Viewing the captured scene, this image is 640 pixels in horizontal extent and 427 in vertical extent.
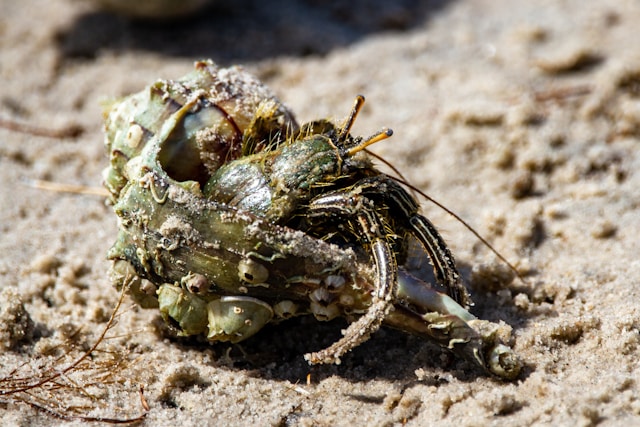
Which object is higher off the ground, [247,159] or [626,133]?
[626,133]

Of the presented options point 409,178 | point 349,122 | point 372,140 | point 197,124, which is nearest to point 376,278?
point 372,140

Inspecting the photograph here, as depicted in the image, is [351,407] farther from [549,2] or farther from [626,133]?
[549,2]

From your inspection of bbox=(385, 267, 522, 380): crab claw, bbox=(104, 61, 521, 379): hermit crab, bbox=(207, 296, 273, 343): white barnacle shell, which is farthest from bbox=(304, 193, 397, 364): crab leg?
bbox=(207, 296, 273, 343): white barnacle shell

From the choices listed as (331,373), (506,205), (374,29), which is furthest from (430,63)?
(331,373)

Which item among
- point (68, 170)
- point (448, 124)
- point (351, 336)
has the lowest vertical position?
point (351, 336)

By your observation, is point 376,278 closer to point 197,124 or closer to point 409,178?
point 197,124

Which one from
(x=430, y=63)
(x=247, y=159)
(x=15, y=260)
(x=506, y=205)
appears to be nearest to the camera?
(x=247, y=159)
